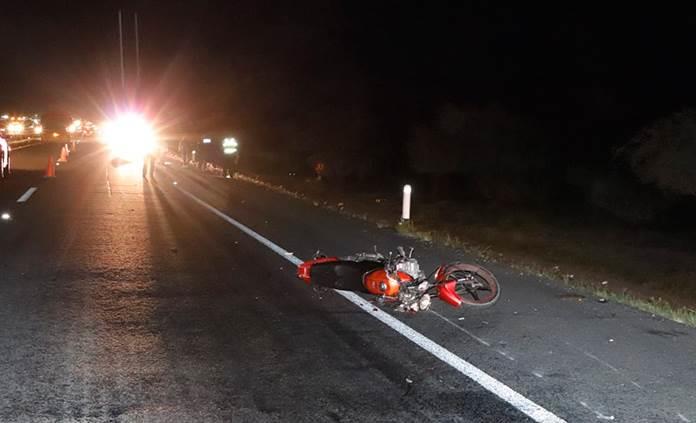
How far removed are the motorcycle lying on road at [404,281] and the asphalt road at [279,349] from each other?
177mm

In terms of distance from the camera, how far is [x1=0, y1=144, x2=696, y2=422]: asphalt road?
4.82m

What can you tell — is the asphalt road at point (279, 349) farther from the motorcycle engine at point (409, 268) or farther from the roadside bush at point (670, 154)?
the roadside bush at point (670, 154)

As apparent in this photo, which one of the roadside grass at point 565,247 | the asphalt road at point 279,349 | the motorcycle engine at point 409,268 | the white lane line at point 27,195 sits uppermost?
the motorcycle engine at point 409,268

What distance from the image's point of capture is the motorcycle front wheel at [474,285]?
308 inches

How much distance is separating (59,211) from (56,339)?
989 centimetres

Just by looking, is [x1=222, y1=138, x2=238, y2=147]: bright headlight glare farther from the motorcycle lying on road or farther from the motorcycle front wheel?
the motorcycle front wheel

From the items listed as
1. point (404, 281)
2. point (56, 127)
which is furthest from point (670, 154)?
point (56, 127)

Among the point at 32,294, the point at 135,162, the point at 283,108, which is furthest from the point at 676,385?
the point at 283,108

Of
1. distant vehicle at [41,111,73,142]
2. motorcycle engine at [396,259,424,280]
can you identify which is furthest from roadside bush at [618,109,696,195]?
distant vehicle at [41,111,73,142]

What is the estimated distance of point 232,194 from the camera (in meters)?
20.9

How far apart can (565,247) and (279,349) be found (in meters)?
15.0

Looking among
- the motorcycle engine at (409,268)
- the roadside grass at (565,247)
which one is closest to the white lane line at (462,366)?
the motorcycle engine at (409,268)

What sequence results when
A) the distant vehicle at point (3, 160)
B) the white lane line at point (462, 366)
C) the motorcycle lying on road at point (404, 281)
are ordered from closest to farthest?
the white lane line at point (462, 366)
the motorcycle lying on road at point (404, 281)
the distant vehicle at point (3, 160)

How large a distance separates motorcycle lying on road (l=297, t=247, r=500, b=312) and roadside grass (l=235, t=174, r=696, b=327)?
5.06 ft
